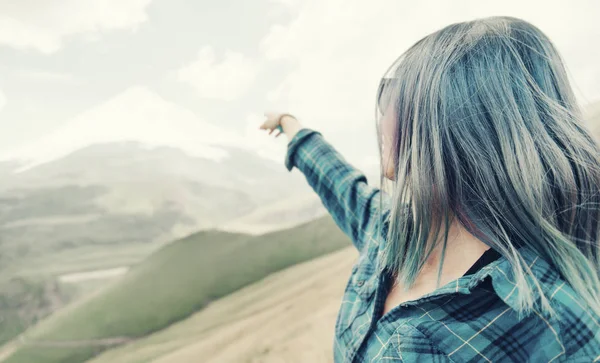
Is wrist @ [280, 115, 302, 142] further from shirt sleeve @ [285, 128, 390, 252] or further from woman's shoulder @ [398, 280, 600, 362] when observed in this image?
woman's shoulder @ [398, 280, 600, 362]

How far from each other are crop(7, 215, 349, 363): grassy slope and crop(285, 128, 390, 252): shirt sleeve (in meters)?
0.47

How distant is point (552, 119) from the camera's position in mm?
421

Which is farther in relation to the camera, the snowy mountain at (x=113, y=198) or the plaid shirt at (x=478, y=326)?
the snowy mountain at (x=113, y=198)

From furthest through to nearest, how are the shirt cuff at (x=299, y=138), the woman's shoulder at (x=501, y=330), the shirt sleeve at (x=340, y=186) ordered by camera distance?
1. the shirt cuff at (x=299, y=138)
2. the shirt sleeve at (x=340, y=186)
3. the woman's shoulder at (x=501, y=330)

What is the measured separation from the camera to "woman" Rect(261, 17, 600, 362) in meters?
0.39

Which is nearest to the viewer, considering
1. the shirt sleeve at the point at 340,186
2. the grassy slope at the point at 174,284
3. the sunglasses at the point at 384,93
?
the sunglasses at the point at 384,93

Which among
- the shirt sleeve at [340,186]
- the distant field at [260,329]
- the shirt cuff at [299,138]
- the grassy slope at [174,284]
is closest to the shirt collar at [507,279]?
the shirt sleeve at [340,186]

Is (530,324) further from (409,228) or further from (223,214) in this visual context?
(223,214)

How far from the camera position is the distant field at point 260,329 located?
93 cm

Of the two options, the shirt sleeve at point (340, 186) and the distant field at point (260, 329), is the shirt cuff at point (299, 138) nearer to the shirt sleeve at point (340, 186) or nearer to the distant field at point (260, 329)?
the shirt sleeve at point (340, 186)

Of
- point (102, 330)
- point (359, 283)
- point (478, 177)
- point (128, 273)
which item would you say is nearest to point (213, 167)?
point (128, 273)

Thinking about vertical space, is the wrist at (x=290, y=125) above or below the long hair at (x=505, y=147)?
above

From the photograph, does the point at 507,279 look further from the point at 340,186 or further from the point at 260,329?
the point at 260,329

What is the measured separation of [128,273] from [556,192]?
1044 mm
